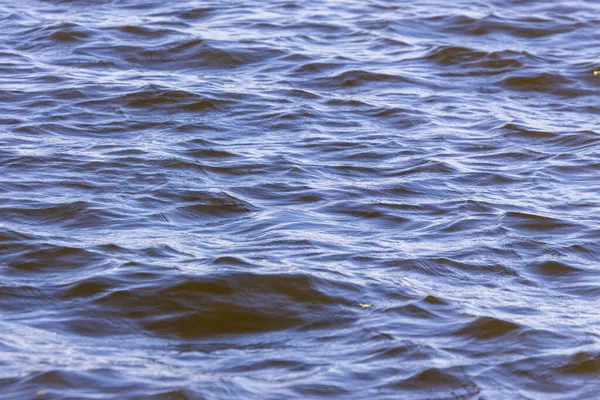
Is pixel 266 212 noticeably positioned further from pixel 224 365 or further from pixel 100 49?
pixel 100 49

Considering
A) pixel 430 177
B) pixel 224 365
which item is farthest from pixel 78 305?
pixel 430 177

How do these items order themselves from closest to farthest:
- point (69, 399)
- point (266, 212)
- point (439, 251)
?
point (69, 399) → point (439, 251) → point (266, 212)

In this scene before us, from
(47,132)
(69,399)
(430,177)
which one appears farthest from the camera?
(47,132)

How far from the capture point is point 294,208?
6.25 meters

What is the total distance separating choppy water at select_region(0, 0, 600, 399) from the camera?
4.46 meters

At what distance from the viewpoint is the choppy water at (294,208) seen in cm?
446

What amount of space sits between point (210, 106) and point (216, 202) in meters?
1.95

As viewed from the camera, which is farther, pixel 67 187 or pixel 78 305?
pixel 67 187

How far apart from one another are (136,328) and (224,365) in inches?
21.5

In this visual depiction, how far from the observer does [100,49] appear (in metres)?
9.44

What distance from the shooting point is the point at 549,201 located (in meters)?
6.51

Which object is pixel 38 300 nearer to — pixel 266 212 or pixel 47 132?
pixel 266 212

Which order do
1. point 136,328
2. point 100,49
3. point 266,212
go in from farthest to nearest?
point 100,49
point 266,212
point 136,328

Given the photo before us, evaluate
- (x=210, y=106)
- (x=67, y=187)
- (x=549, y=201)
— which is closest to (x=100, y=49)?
(x=210, y=106)
